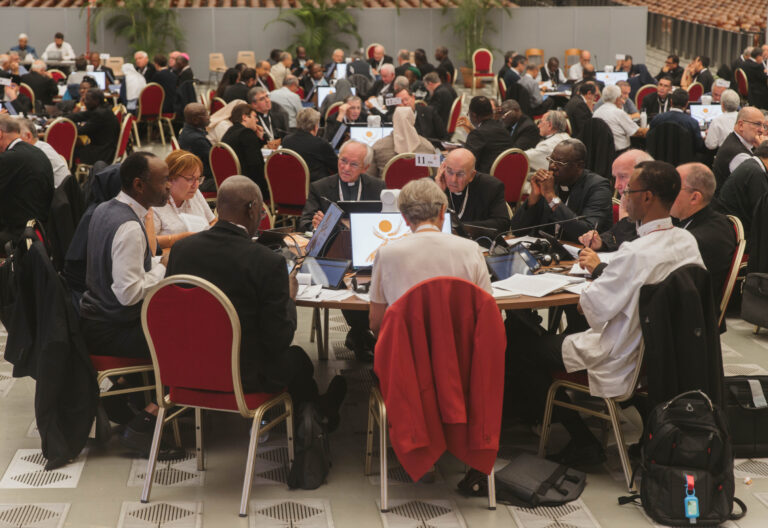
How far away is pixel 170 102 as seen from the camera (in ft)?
37.9

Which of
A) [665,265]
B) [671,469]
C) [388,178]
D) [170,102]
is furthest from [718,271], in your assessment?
[170,102]

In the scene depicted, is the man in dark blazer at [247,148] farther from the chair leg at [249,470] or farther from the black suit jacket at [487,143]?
the chair leg at [249,470]

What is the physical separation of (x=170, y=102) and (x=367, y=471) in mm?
8742

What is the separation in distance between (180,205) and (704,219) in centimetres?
244

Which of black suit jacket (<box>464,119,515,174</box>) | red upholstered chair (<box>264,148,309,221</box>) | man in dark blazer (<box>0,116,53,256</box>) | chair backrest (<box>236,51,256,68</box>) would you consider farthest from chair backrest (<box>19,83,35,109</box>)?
chair backrest (<box>236,51,256,68</box>)

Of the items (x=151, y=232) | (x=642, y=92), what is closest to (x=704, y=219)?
(x=151, y=232)

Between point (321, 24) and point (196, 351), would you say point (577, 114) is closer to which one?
point (196, 351)

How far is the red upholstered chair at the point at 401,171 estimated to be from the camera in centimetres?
639

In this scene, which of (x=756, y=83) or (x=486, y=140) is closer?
(x=486, y=140)

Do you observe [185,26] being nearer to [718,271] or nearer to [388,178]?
[388,178]

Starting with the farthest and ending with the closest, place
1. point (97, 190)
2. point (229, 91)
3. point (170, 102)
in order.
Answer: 1. point (170, 102)
2. point (229, 91)
3. point (97, 190)

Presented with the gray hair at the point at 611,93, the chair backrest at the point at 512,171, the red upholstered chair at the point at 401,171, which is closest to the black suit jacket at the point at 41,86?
the red upholstered chair at the point at 401,171

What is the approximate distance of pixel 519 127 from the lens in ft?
26.8

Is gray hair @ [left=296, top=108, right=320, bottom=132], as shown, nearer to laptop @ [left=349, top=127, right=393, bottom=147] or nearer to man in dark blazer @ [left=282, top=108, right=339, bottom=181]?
man in dark blazer @ [left=282, top=108, right=339, bottom=181]
